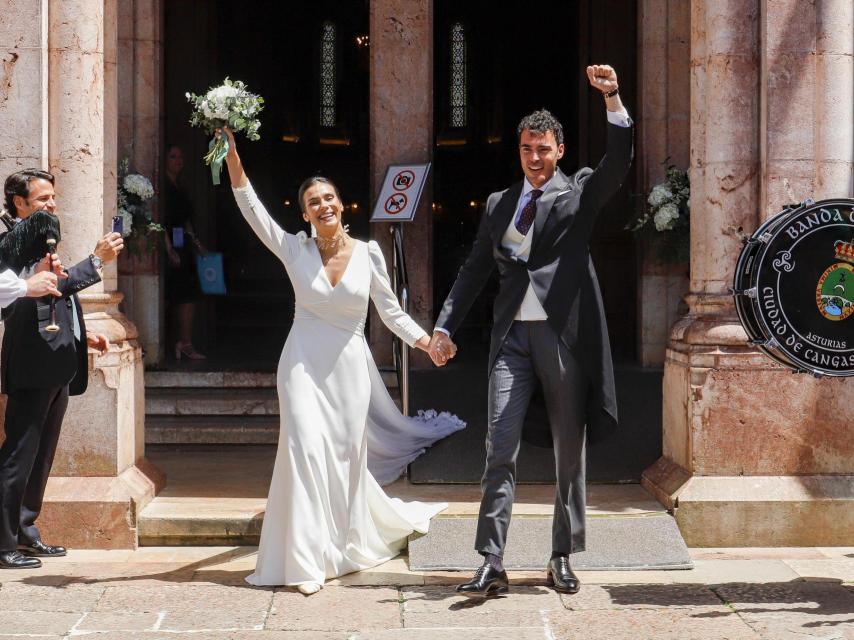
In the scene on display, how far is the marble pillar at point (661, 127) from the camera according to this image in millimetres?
10766

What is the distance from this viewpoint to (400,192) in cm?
988

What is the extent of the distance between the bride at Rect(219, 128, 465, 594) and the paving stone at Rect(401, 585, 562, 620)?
0.48 metres

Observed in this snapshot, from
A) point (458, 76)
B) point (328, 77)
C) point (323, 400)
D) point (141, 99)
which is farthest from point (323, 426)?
point (328, 77)

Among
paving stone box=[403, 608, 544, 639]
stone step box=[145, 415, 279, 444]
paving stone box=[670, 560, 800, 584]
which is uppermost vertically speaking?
stone step box=[145, 415, 279, 444]

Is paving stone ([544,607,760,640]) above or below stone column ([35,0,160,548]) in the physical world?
below

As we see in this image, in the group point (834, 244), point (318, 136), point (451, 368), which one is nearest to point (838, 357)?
point (834, 244)

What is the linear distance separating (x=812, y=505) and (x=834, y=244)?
1.69 metres

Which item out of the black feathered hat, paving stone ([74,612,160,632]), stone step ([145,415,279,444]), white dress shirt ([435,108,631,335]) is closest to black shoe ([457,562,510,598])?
white dress shirt ([435,108,631,335])

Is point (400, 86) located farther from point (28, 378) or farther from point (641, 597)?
point (641, 597)

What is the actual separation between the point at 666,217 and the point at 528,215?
13.6 ft

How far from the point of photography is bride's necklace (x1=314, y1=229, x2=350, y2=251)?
6371mm

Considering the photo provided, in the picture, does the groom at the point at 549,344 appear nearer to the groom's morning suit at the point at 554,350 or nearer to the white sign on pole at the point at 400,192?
the groom's morning suit at the point at 554,350

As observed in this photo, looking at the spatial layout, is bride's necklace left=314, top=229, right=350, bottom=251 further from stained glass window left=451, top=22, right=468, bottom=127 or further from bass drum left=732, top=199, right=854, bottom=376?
stained glass window left=451, top=22, right=468, bottom=127

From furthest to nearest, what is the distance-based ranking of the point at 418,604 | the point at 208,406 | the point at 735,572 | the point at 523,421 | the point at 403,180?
the point at 403,180 → the point at 208,406 → the point at 735,572 → the point at 523,421 → the point at 418,604
